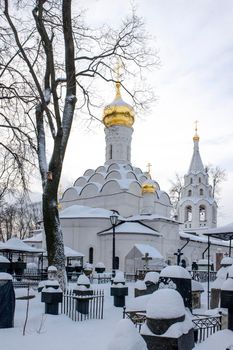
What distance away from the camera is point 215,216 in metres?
51.6

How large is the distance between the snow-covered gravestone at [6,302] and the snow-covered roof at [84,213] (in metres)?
24.8

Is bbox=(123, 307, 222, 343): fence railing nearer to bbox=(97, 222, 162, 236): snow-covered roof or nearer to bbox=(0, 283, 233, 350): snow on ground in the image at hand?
bbox=(0, 283, 233, 350): snow on ground

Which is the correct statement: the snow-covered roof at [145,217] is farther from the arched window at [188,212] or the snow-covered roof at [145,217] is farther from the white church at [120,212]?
the arched window at [188,212]

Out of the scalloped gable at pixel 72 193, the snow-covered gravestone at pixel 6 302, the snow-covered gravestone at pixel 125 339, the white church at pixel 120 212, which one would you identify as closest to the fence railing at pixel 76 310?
the snow-covered gravestone at pixel 6 302

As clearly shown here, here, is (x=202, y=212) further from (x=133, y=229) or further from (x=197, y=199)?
(x=133, y=229)

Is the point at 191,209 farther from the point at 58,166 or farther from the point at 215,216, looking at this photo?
the point at 58,166

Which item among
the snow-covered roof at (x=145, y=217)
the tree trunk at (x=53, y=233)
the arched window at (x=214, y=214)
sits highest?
the arched window at (x=214, y=214)

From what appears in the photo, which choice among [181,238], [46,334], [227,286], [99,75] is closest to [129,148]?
[181,238]

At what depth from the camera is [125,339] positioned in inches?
160

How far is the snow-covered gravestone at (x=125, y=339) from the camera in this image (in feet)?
13.1

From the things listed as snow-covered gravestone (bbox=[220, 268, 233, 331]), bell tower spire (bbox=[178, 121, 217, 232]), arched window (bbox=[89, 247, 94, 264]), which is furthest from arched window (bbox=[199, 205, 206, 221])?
snow-covered gravestone (bbox=[220, 268, 233, 331])

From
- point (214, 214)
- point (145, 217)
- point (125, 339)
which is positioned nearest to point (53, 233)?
point (125, 339)

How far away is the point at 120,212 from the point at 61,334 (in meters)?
28.0

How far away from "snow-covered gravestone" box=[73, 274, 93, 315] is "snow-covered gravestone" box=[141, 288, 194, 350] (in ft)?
21.9
